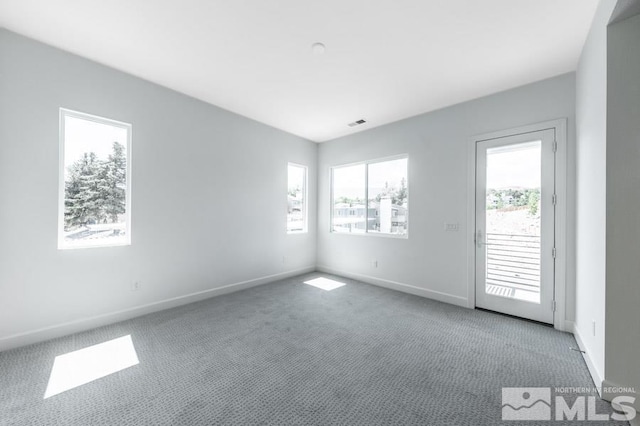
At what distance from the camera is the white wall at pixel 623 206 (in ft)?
5.55

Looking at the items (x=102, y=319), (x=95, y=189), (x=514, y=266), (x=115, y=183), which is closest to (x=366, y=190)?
(x=514, y=266)

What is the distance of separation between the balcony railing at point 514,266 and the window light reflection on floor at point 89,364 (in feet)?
13.2

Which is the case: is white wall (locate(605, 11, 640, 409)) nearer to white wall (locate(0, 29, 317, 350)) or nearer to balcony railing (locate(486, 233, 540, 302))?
balcony railing (locate(486, 233, 540, 302))

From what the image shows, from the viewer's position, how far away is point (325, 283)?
15.1 ft

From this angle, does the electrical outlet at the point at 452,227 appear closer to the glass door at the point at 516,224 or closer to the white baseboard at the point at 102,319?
the glass door at the point at 516,224

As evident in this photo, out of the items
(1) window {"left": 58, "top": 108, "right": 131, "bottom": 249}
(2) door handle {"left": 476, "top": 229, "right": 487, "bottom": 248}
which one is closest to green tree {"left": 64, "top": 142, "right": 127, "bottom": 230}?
(1) window {"left": 58, "top": 108, "right": 131, "bottom": 249}

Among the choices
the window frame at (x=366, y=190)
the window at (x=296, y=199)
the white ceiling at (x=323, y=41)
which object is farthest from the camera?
the window at (x=296, y=199)

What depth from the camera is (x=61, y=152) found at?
261 centimetres

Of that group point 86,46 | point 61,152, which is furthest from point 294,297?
point 86,46

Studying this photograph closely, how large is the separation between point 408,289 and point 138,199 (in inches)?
159

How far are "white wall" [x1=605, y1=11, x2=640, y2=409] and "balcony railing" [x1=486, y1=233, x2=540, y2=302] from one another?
1.37 metres

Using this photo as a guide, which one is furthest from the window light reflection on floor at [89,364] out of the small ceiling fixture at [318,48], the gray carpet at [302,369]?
the small ceiling fixture at [318,48]

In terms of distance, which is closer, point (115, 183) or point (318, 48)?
point (318, 48)

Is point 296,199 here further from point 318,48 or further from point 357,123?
point 318,48
